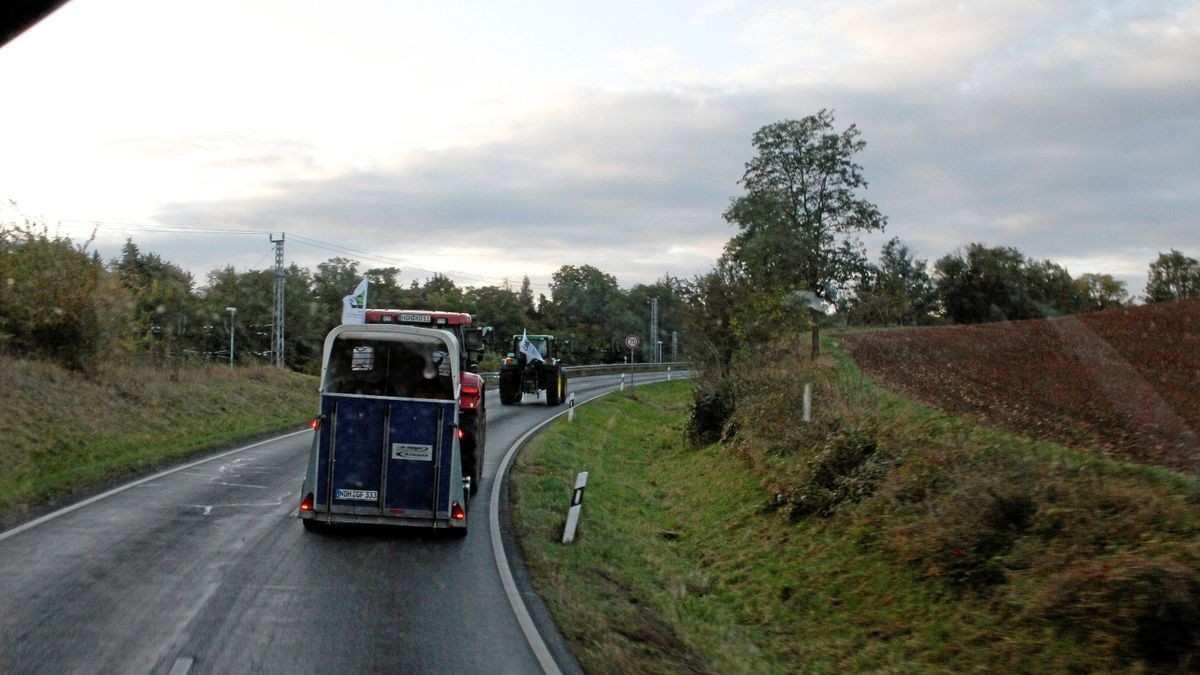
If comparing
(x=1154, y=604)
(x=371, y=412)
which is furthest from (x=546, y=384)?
(x=1154, y=604)

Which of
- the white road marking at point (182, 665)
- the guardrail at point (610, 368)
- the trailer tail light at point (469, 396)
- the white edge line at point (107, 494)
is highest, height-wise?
the guardrail at point (610, 368)

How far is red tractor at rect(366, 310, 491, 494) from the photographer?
13883 millimetres

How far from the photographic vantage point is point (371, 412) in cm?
1100

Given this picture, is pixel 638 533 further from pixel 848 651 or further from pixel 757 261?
pixel 757 261

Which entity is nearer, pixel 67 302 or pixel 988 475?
pixel 988 475

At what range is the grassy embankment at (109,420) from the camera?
15.0m

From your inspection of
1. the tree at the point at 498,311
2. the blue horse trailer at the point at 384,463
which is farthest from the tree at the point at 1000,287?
the tree at the point at 498,311

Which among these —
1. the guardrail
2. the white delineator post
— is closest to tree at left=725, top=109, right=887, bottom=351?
the guardrail

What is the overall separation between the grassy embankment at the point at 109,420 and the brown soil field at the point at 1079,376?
13.6 meters

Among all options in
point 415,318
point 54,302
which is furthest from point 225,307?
point 415,318

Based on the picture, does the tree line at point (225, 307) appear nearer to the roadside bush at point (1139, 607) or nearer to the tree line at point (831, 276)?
the tree line at point (831, 276)

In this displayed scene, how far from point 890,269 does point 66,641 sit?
39.1 metres

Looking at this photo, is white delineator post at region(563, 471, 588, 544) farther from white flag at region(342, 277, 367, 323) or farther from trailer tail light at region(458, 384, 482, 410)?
white flag at region(342, 277, 367, 323)

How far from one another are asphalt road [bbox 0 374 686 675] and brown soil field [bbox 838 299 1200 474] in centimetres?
738
